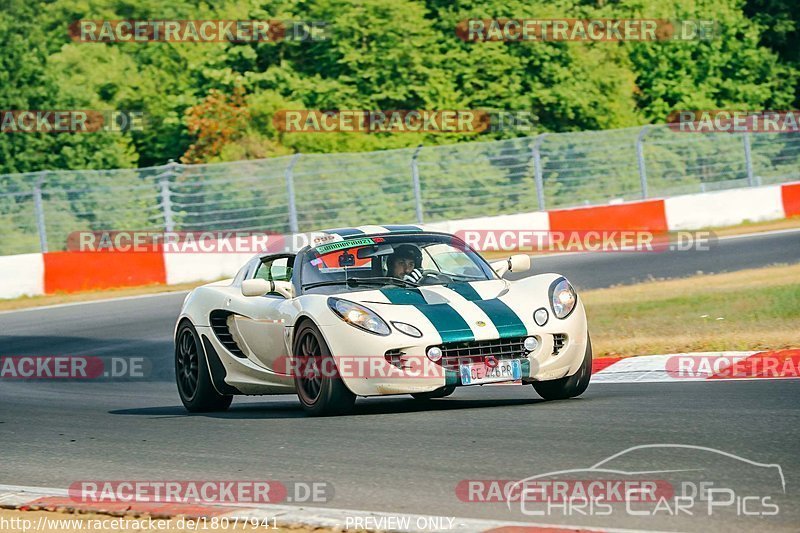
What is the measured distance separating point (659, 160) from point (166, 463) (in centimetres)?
2124

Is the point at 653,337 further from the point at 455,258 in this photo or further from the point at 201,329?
the point at 201,329

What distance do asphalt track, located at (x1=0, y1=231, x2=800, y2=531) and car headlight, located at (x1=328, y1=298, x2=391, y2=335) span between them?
1.87 ft

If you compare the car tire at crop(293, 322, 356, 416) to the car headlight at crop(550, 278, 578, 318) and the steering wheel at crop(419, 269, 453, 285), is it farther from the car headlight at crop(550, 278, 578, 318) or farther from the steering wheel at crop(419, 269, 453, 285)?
the car headlight at crop(550, 278, 578, 318)

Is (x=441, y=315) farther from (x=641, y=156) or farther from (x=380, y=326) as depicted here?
(x=641, y=156)

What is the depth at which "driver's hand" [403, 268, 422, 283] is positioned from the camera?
9406 mm

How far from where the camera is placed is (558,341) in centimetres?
870

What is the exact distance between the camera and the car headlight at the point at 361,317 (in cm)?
847

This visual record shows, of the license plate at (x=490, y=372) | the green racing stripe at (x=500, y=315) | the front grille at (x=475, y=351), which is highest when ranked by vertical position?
the green racing stripe at (x=500, y=315)

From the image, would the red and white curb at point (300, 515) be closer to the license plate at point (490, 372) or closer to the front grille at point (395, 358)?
the front grille at point (395, 358)

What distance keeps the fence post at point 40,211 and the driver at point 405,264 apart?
14.3 m

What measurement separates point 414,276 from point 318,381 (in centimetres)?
113

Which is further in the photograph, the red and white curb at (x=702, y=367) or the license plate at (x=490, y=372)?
the red and white curb at (x=702, y=367)

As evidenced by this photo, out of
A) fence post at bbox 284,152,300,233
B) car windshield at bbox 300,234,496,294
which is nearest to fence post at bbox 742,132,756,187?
fence post at bbox 284,152,300,233

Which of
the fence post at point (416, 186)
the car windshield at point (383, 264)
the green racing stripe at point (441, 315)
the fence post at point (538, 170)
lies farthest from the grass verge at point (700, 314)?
the fence post at point (416, 186)
